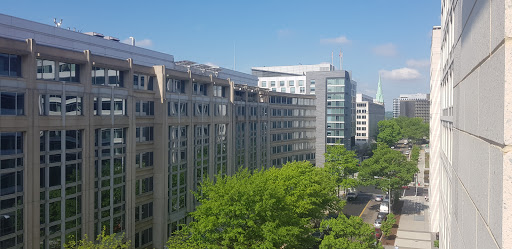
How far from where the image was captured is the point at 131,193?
1528 inches

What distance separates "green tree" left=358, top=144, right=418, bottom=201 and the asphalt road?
5.48 meters

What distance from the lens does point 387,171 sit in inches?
2739

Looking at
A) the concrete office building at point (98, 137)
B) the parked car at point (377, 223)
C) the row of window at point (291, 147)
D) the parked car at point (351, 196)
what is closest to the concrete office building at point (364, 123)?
the row of window at point (291, 147)

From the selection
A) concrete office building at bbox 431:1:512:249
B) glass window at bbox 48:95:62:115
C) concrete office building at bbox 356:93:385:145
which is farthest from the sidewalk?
concrete office building at bbox 356:93:385:145

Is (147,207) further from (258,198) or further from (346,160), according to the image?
(346,160)

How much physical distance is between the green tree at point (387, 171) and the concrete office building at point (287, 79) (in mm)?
37223

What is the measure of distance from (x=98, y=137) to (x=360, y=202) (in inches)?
2310

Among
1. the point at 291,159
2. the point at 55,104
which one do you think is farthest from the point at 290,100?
the point at 55,104

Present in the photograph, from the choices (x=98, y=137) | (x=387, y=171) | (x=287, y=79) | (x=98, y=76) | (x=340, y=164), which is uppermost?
(x=287, y=79)

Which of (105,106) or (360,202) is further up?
(105,106)

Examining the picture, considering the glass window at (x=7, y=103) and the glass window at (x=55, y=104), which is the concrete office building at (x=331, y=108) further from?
the glass window at (x=7, y=103)

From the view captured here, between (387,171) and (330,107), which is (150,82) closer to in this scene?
(387,171)

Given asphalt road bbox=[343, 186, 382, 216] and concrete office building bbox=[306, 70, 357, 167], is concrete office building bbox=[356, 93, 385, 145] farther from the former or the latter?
asphalt road bbox=[343, 186, 382, 216]

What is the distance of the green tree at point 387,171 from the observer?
68.4m
